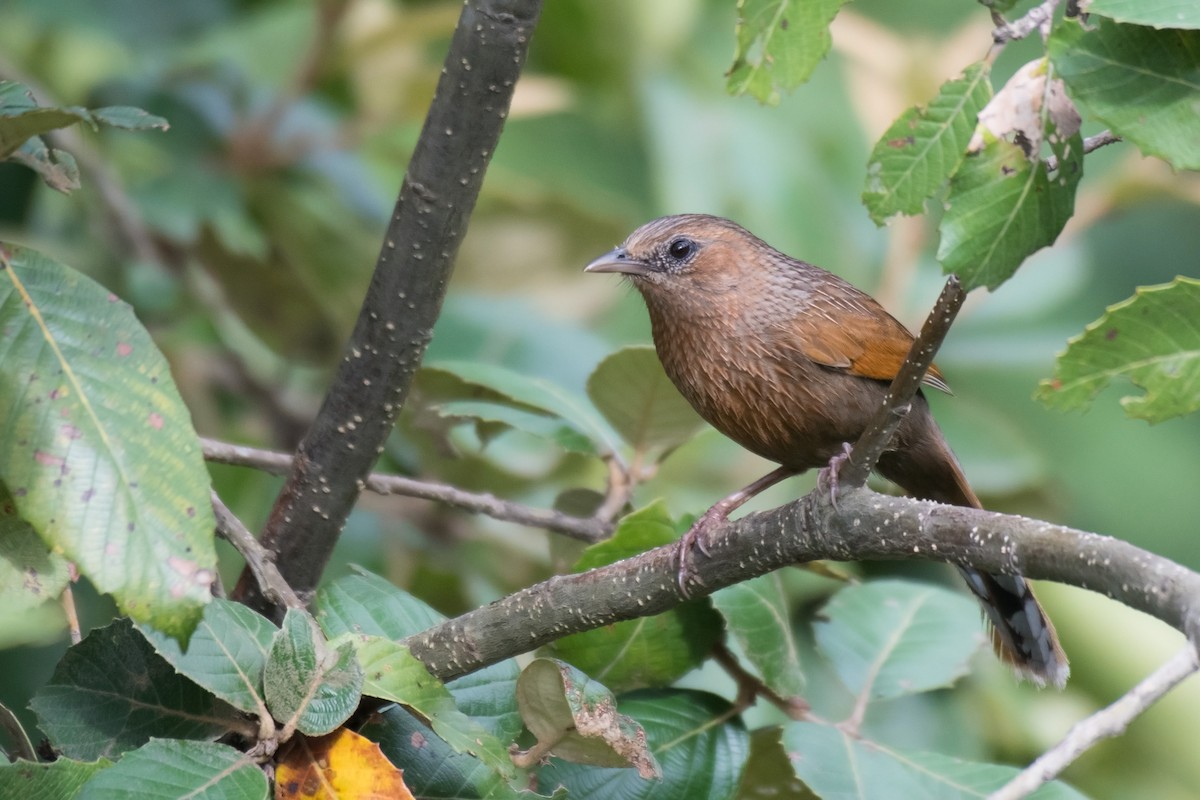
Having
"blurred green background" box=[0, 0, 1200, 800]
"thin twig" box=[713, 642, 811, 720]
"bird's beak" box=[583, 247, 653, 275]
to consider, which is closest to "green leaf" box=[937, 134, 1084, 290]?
"thin twig" box=[713, 642, 811, 720]

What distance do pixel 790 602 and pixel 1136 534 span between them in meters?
3.39

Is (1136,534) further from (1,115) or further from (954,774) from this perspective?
(1,115)

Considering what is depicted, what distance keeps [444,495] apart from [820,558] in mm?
806

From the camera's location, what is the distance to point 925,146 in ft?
5.17

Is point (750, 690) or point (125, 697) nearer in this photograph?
point (125, 697)

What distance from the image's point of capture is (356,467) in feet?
6.26

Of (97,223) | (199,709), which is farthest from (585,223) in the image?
(199,709)

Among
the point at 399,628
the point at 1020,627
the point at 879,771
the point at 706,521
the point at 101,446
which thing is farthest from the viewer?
the point at 1020,627

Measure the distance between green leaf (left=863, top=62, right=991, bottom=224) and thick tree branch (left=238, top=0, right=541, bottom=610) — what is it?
0.48m

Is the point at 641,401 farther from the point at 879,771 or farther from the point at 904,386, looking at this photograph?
the point at 904,386

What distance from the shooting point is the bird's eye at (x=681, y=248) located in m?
3.10

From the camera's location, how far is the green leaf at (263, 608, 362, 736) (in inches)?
60.7

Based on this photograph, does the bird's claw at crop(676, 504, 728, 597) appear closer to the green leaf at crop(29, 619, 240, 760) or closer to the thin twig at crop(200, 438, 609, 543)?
the thin twig at crop(200, 438, 609, 543)

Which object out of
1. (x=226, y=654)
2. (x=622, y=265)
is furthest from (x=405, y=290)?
(x=622, y=265)
